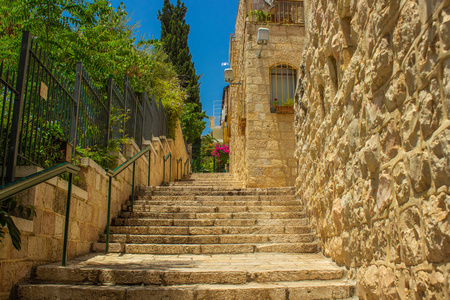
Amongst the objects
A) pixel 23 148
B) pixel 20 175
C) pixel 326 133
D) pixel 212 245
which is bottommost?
Result: pixel 212 245

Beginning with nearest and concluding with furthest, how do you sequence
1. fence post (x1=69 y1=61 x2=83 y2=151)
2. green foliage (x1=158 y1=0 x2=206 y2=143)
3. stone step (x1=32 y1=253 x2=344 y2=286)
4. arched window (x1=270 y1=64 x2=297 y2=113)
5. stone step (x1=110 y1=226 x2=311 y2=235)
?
1. stone step (x1=32 y1=253 x2=344 y2=286)
2. fence post (x1=69 y1=61 x2=83 y2=151)
3. stone step (x1=110 y1=226 x2=311 y2=235)
4. arched window (x1=270 y1=64 x2=297 y2=113)
5. green foliage (x1=158 y1=0 x2=206 y2=143)

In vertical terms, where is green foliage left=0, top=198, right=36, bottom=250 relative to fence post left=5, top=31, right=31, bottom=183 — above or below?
below

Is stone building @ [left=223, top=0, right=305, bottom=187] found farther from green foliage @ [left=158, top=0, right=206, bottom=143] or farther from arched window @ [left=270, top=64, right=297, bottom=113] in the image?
green foliage @ [left=158, top=0, right=206, bottom=143]

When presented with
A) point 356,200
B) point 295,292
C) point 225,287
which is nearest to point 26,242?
point 225,287

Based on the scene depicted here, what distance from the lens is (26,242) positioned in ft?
10.4

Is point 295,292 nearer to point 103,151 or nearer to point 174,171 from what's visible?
point 103,151

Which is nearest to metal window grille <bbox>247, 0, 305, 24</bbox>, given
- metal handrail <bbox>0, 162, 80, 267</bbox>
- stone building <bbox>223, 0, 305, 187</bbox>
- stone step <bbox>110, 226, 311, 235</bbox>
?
stone building <bbox>223, 0, 305, 187</bbox>

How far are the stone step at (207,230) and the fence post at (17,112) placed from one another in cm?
231

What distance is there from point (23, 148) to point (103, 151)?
6.51 feet

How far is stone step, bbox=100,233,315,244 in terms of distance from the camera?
497cm

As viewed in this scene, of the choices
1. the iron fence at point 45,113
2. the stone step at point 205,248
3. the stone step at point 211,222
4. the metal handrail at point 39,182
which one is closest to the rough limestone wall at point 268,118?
the stone step at point 211,222

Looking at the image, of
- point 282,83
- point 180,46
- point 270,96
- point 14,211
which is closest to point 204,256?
point 14,211

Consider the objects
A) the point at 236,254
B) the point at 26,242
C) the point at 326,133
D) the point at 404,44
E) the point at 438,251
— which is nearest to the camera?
the point at 438,251

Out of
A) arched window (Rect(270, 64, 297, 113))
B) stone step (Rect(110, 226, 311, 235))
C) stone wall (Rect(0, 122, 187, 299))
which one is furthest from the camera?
arched window (Rect(270, 64, 297, 113))
